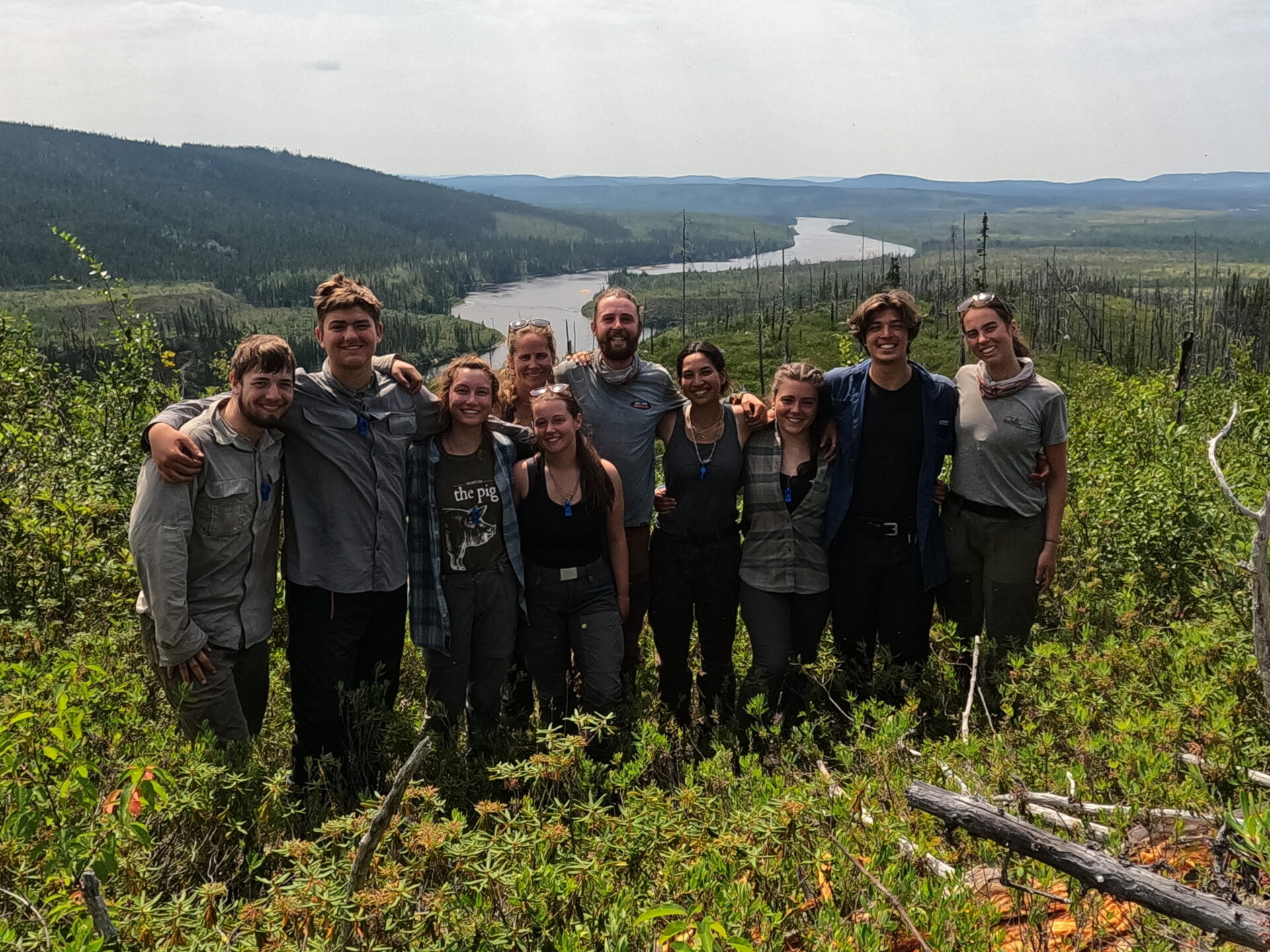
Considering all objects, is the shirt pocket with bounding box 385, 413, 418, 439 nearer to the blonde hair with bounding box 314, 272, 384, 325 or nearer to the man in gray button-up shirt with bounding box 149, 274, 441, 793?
the man in gray button-up shirt with bounding box 149, 274, 441, 793

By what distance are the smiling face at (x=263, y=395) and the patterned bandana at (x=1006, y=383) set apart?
13.0 ft

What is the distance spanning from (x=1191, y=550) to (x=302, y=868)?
239 inches

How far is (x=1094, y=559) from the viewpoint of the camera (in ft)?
21.5

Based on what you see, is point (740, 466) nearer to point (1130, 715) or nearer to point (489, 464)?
point (489, 464)

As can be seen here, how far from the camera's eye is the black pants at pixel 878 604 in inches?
198

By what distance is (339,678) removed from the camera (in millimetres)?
4531

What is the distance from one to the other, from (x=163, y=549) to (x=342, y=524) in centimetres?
85

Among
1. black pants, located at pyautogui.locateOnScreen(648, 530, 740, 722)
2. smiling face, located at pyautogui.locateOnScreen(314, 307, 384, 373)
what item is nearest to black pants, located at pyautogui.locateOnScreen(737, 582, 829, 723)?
black pants, located at pyautogui.locateOnScreen(648, 530, 740, 722)

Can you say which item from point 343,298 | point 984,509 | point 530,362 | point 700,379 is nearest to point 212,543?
point 343,298

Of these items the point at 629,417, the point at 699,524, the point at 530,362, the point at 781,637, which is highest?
the point at 530,362

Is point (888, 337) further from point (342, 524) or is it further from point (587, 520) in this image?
point (342, 524)

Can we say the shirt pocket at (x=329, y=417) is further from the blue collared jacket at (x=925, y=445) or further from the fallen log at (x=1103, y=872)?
the fallen log at (x=1103, y=872)

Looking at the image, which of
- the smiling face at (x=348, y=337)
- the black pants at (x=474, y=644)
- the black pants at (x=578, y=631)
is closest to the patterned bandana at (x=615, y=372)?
the black pants at (x=578, y=631)

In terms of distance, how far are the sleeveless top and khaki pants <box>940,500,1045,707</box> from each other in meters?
1.47
